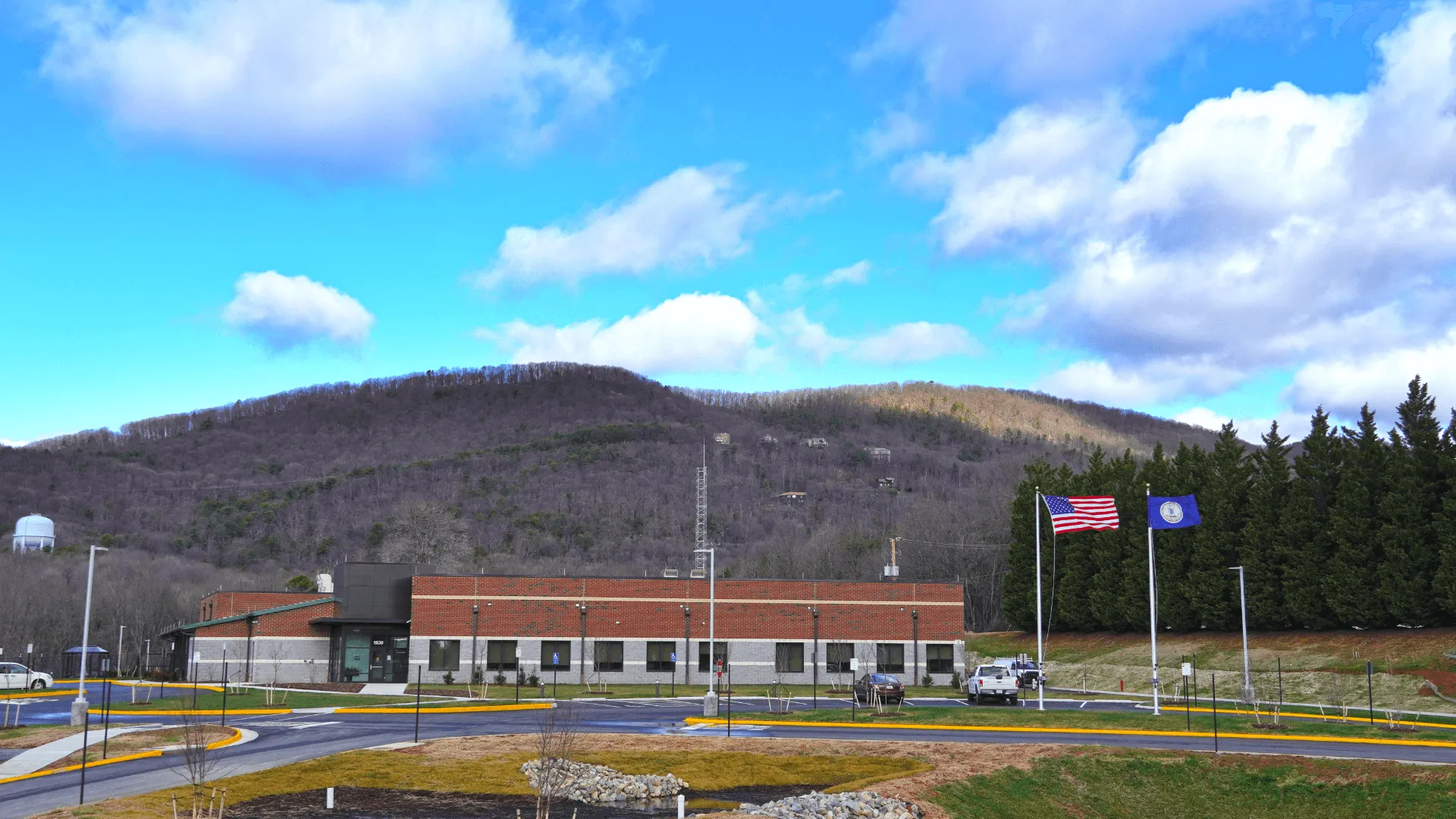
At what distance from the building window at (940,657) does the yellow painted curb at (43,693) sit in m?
47.9

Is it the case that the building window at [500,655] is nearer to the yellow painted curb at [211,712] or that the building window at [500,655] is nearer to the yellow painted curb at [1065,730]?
the yellow painted curb at [211,712]

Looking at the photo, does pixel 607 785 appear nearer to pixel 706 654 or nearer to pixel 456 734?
pixel 456 734

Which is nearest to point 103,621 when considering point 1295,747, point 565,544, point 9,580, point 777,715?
point 9,580

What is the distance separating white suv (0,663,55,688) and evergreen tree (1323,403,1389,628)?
2898 inches

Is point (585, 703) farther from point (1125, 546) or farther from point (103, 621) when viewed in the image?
point (103, 621)

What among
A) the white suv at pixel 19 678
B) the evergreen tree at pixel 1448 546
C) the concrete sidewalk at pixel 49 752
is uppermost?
the evergreen tree at pixel 1448 546

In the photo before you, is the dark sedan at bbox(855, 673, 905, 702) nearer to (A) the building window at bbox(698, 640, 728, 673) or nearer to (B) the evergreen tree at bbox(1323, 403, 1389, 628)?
(A) the building window at bbox(698, 640, 728, 673)

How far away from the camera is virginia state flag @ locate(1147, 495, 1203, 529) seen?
47.7 m

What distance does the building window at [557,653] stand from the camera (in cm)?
6950

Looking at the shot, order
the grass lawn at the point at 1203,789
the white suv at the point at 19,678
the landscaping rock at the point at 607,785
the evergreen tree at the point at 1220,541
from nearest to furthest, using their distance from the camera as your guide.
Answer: the landscaping rock at the point at 607,785
the grass lawn at the point at 1203,789
the white suv at the point at 19,678
the evergreen tree at the point at 1220,541

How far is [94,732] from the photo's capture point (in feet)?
130

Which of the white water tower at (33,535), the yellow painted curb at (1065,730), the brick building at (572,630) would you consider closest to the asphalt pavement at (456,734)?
the yellow painted curb at (1065,730)

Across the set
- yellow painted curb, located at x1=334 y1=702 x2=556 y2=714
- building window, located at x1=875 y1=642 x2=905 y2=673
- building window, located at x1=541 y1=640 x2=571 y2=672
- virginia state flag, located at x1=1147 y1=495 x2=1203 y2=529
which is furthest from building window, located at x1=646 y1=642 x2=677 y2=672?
virginia state flag, located at x1=1147 y1=495 x2=1203 y2=529

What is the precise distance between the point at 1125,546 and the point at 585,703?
47188 mm
